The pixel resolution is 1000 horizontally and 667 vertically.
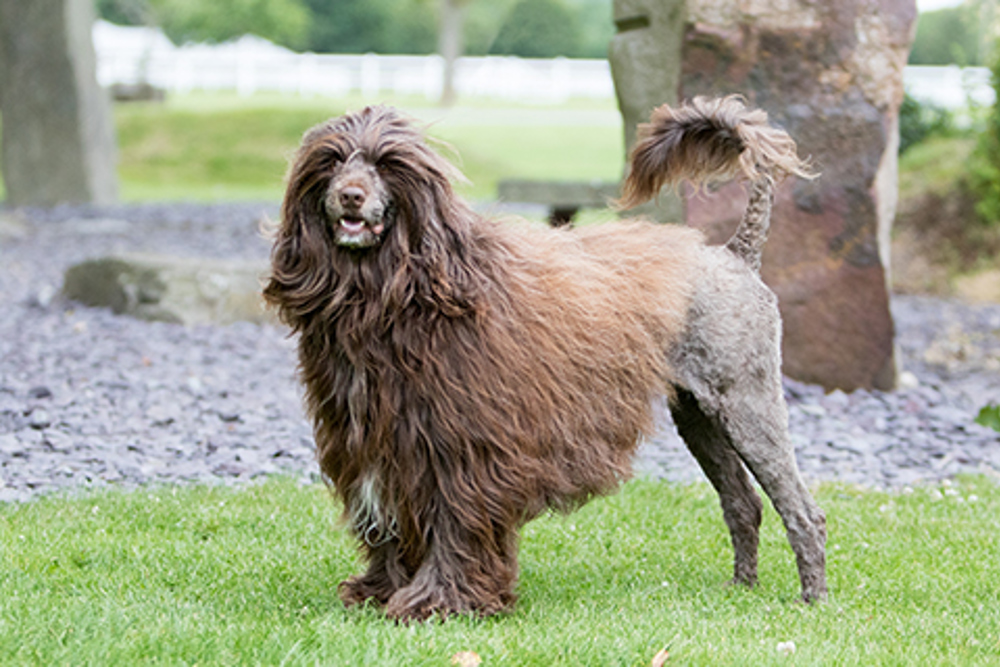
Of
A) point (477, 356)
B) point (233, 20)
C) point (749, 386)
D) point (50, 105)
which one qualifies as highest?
point (233, 20)

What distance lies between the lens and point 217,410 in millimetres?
7316

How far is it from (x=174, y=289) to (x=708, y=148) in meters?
5.95

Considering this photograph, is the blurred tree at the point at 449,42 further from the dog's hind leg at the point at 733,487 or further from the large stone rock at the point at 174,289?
the dog's hind leg at the point at 733,487

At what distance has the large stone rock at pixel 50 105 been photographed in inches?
646

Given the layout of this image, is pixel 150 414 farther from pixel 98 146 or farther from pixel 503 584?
pixel 98 146

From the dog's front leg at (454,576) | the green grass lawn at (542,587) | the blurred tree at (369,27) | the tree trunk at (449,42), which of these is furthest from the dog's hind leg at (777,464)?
the blurred tree at (369,27)

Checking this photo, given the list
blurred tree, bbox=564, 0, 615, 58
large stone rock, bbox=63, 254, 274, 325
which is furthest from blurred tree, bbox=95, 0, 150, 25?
large stone rock, bbox=63, 254, 274, 325

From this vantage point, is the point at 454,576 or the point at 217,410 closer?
the point at 454,576

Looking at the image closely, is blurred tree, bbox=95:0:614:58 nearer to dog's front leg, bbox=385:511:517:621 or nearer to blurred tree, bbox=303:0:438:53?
blurred tree, bbox=303:0:438:53

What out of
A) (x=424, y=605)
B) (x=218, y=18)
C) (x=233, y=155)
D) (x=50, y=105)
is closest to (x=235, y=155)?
(x=233, y=155)

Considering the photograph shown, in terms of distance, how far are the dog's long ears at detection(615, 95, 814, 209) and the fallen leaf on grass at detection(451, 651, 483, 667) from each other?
2.19 metres

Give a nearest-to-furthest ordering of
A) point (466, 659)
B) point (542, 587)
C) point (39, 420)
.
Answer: point (466, 659), point (542, 587), point (39, 420)

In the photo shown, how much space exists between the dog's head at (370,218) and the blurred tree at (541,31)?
153ft

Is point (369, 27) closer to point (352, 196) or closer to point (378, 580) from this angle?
point (378, 580)
